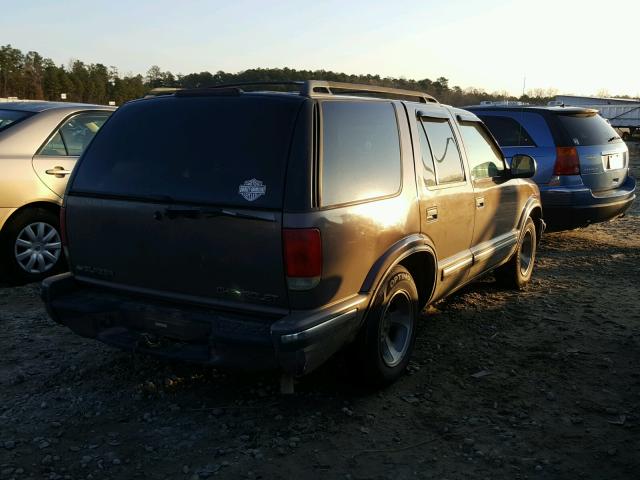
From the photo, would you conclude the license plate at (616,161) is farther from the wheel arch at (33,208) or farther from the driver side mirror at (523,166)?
the wheel arch at (33,208)

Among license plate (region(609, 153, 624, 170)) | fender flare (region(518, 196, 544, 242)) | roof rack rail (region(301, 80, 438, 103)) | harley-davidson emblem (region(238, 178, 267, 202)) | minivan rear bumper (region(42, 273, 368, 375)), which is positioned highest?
roof rack rail (region(301, 80, 438, 103))

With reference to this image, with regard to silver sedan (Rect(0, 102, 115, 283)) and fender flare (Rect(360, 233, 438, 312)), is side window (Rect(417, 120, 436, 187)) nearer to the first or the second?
fender flare (Rect(360, 233, 438, 312))

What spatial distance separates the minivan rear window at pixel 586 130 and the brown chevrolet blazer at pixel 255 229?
4.16 m

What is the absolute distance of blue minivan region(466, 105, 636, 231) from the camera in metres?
7.28

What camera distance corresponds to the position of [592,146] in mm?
7426

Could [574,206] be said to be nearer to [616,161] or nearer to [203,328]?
[616,161]

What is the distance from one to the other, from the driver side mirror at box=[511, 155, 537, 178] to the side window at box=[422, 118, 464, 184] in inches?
41.8

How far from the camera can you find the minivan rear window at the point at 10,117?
5.70m

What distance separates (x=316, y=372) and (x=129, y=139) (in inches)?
73.5

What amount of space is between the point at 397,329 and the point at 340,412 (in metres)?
0.72

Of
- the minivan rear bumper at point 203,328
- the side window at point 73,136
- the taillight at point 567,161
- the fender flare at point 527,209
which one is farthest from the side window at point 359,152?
the taillight at point 567,161

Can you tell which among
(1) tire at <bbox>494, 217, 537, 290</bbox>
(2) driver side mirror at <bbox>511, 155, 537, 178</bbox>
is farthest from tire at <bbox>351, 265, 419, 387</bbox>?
(1) tire at <bbox>494, 217, 537, 290</bbox>

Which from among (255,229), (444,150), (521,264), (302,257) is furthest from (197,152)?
(521,264)

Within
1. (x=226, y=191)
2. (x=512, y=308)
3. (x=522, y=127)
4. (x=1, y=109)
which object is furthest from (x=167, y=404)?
(x=522, y=127)
